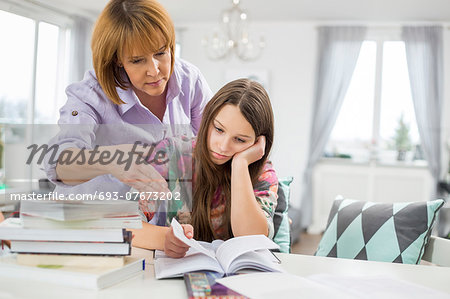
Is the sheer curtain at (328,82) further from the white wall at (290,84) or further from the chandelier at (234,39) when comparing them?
the chandelier at (234,39)

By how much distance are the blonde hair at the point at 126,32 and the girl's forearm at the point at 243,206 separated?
1.41ft

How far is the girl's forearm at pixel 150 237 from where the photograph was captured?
125 cm

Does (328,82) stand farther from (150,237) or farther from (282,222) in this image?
(150,237)

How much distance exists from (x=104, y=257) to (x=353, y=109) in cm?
536

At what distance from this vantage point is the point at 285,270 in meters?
1.08

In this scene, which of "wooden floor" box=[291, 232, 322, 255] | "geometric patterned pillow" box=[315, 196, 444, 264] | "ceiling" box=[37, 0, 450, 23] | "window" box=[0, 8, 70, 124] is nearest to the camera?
"geometric patterned pillow" box=[315, 196, 444, 264]

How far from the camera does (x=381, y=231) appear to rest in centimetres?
166

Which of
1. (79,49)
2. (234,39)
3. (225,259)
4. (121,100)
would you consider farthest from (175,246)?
(79,49)

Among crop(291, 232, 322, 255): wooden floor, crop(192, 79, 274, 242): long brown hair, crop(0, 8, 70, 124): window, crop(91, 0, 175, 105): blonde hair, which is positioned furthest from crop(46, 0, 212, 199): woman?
crop(291, 232, 322, 255): wooden floor

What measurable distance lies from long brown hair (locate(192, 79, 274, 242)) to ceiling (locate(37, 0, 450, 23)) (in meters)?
3.76

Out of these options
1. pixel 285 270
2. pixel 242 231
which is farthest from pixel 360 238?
pixel 285 270

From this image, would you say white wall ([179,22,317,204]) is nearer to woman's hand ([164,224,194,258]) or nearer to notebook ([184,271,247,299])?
woman's hand ([164,224,194,258])

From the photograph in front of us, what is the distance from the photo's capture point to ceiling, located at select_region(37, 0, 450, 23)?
4.93 metres

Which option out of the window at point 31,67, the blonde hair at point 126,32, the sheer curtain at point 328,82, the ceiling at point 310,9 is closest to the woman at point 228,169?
the blonde hair at point 126,32
